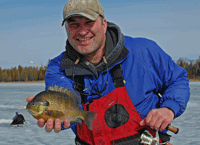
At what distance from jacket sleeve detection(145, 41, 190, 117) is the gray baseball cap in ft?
2.39

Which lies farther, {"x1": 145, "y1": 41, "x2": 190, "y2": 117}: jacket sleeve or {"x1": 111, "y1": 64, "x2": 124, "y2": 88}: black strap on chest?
{"x1": 111, "y1": 64, "x2": 124, "y2": 88}: black strap on chest

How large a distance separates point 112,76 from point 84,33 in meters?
0.57

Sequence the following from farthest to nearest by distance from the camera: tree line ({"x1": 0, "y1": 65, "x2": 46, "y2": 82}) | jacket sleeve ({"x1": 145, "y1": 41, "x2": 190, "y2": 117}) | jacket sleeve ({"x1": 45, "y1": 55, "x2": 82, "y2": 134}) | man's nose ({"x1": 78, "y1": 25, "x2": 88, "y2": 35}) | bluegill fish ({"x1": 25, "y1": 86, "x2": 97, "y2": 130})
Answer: tree line ({"x1": 0, "y1": 65, "x2": 46, "y2": 82}), jacket sleeve ({"x1": 45, "y1": 55, "x2": 82, "y2": 134}), man's nose ({"x1": 78, "y1": 25, "x2": 88, "y2": 35}), jacket sleeve ({"x1": 145, "y1": 41, "x2": 190, "y2": 117}), bluegill fish ({"x1": 25, "y1": 86, "x2": 97, "y2": 130})

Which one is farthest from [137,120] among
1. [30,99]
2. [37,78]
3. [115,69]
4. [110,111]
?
[37,78]

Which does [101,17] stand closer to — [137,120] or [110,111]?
[110,111]

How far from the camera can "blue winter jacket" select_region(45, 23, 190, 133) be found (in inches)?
A: 91.9

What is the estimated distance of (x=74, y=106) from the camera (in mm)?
2008

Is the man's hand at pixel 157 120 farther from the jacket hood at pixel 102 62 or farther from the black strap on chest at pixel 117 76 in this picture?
the jacket hood at pixel 102 62

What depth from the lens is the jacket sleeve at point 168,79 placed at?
2207 millimetres

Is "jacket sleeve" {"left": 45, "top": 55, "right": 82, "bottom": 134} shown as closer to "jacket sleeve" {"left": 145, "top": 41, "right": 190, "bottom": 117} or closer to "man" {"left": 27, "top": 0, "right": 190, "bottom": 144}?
"man" {"left": 27, "top": 0, "right": 190, "bottom": 144}

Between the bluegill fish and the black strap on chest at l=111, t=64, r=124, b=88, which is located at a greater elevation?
the black strap on chest at l=111, t=64, r=124, b=88

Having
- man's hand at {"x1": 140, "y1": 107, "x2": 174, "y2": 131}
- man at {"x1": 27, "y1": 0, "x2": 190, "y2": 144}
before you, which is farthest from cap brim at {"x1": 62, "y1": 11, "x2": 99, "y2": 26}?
man's hand at {"x1": 140, "y1": 107, "x2": 174, "y2": 131}

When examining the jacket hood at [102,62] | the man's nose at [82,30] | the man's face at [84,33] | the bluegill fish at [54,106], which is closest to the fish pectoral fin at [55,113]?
the bluegill fish at [54,106]

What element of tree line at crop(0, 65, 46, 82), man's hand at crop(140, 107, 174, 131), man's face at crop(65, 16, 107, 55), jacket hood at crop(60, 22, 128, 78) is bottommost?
tree line at crop(0, 65, 46, 82)
